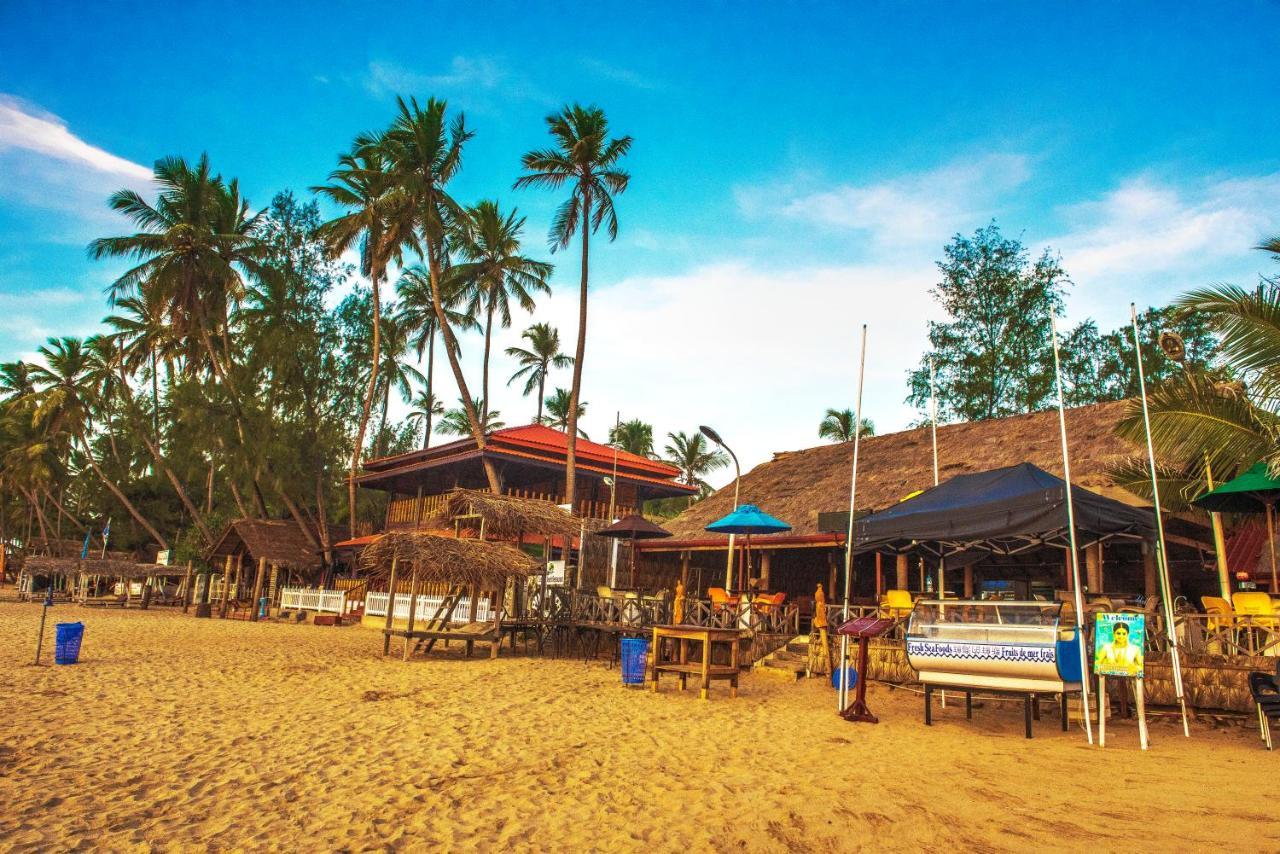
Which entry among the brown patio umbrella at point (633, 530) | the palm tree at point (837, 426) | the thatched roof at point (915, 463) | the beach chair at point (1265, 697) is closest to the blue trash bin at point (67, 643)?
the brown patio umbrella at point (633, 530)

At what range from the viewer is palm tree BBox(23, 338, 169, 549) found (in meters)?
39.2

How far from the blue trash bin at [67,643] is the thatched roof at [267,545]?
14479mm

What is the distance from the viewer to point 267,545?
86.1 feet

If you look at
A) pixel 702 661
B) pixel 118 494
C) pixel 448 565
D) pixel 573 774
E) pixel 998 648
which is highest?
pixel 118 494

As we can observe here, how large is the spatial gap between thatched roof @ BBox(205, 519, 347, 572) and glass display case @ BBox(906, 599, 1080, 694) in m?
23.1

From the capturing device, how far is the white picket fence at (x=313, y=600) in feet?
80.0

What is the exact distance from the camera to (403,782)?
5926 millimetres

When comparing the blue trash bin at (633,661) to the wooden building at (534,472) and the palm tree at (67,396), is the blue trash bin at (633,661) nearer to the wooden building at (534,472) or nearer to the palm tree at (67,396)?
the wooden building at (534,472)

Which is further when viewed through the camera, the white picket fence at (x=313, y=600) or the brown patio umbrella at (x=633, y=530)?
the white picket fence at (x=313, y=600)

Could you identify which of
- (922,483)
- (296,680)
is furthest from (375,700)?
(922,483)

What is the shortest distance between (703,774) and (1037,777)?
2.59 meters

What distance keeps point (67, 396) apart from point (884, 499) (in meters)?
40.7

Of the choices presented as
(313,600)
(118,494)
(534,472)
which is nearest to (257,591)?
(313,600)

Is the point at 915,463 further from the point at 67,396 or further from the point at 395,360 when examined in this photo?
the point at 67,396
